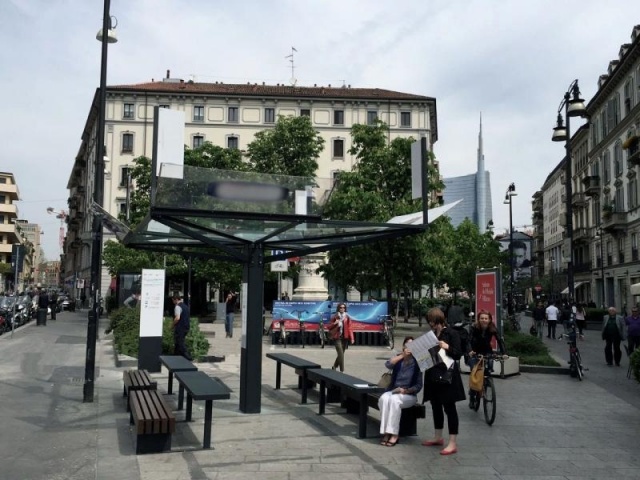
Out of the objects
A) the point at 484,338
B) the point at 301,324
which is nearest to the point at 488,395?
the point at 484,338

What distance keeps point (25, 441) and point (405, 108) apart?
61.4 m

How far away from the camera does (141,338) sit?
44.4 ft

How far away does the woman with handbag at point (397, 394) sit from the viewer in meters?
7.54

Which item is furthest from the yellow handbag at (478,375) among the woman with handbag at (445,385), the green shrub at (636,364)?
the green shrub at (636,364)

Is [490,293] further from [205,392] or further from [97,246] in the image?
[205,392]

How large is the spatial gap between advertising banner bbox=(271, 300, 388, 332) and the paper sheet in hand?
14.3 metres

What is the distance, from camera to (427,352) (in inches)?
290

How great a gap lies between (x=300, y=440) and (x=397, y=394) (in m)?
1.27

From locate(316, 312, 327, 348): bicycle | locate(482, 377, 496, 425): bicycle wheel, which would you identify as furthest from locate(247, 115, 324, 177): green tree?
locate(482, 377, 496, 425): bicycle wheel

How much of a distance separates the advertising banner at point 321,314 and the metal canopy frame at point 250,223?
11.3m

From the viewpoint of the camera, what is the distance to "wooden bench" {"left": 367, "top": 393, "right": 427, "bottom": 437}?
25.9 ft

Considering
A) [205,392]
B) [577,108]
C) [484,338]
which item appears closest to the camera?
[205,392]

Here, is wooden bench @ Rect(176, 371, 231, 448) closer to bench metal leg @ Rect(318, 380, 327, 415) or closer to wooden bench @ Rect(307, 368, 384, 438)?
wooden bench @ Rect(307, 368, 384, 438)

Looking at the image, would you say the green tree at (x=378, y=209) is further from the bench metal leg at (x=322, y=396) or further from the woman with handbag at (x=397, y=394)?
the woman with handbag at (x=397, y=394)
